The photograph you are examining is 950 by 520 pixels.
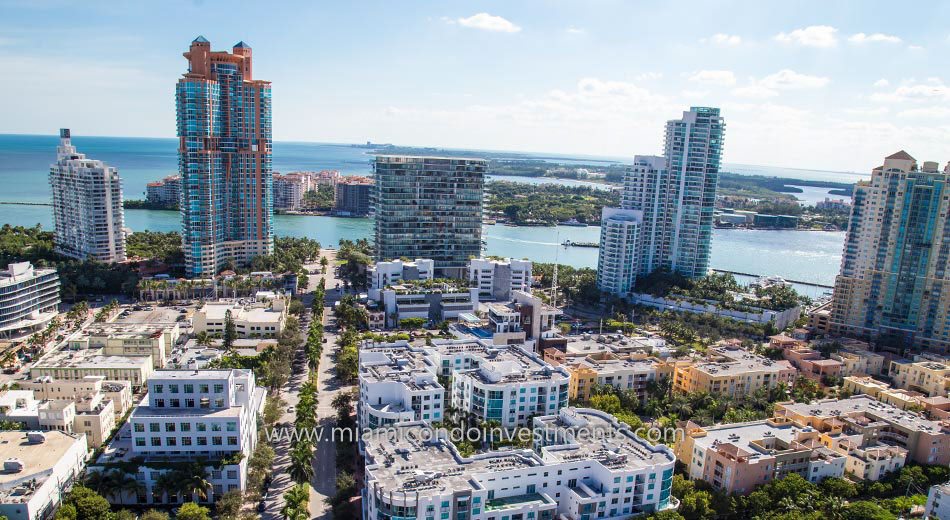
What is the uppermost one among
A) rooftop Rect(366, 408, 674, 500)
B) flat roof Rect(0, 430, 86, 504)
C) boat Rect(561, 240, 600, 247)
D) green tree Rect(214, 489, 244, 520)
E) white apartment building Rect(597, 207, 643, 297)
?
white apartment building Rect(597, 207, 643, 297)

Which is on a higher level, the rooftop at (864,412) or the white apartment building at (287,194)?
the white apartment building at (287,194)

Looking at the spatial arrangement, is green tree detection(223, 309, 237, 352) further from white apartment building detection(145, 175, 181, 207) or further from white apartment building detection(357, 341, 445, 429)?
white apartment building detection(145, 175, 181, 207)

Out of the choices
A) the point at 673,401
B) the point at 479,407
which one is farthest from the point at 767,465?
the point at 479,407

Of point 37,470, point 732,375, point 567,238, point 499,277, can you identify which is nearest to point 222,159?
point 499,277

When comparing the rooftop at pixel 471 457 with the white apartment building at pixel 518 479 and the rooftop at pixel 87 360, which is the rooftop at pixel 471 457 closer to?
the white apartment building at pixel 518 479

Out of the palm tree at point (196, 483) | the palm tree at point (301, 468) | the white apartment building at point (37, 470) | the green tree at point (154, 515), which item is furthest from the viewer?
the palm tree at point (301, 468)

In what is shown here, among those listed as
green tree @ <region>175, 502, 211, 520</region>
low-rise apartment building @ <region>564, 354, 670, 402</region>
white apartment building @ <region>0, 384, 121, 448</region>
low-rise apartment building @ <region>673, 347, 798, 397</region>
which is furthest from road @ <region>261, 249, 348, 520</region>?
low-rise apartment building @ <region>673, 347, 798, 397</region>

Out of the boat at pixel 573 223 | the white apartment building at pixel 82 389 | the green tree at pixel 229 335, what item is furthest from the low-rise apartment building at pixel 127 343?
the boat at pixel 573 223

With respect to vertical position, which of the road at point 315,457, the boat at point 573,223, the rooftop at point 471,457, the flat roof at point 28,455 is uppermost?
the rooftop at point 471,457
